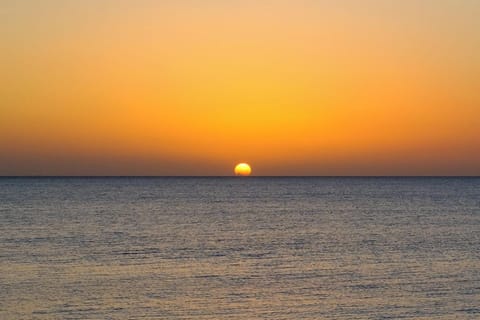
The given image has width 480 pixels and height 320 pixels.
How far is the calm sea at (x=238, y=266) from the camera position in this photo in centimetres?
2780

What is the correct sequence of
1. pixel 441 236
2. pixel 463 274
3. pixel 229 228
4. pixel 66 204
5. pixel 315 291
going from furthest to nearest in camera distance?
1. pixel 66 204
2. pixel 229 228
3. pixel 441 236
4. pixel 463 274
5. pixel 315 291

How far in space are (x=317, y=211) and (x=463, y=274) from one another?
54.5 m

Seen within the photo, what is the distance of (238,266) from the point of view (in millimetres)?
39562

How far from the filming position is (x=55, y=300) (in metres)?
28.6

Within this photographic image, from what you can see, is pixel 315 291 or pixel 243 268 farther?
pixel 243 268

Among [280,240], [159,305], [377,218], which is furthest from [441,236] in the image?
[159,305]

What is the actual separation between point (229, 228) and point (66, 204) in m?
41.2

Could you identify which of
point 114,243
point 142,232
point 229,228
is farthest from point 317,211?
point 114,243

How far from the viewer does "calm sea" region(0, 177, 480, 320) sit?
91.2 ft

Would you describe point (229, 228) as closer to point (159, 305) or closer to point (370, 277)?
point (370, 277)

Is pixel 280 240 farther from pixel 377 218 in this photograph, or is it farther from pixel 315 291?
pixel 377 218

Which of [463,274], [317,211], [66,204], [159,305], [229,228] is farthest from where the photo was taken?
[66,204]

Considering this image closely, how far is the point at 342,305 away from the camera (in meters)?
28.4

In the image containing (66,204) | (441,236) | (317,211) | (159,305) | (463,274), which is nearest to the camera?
(159,305)
